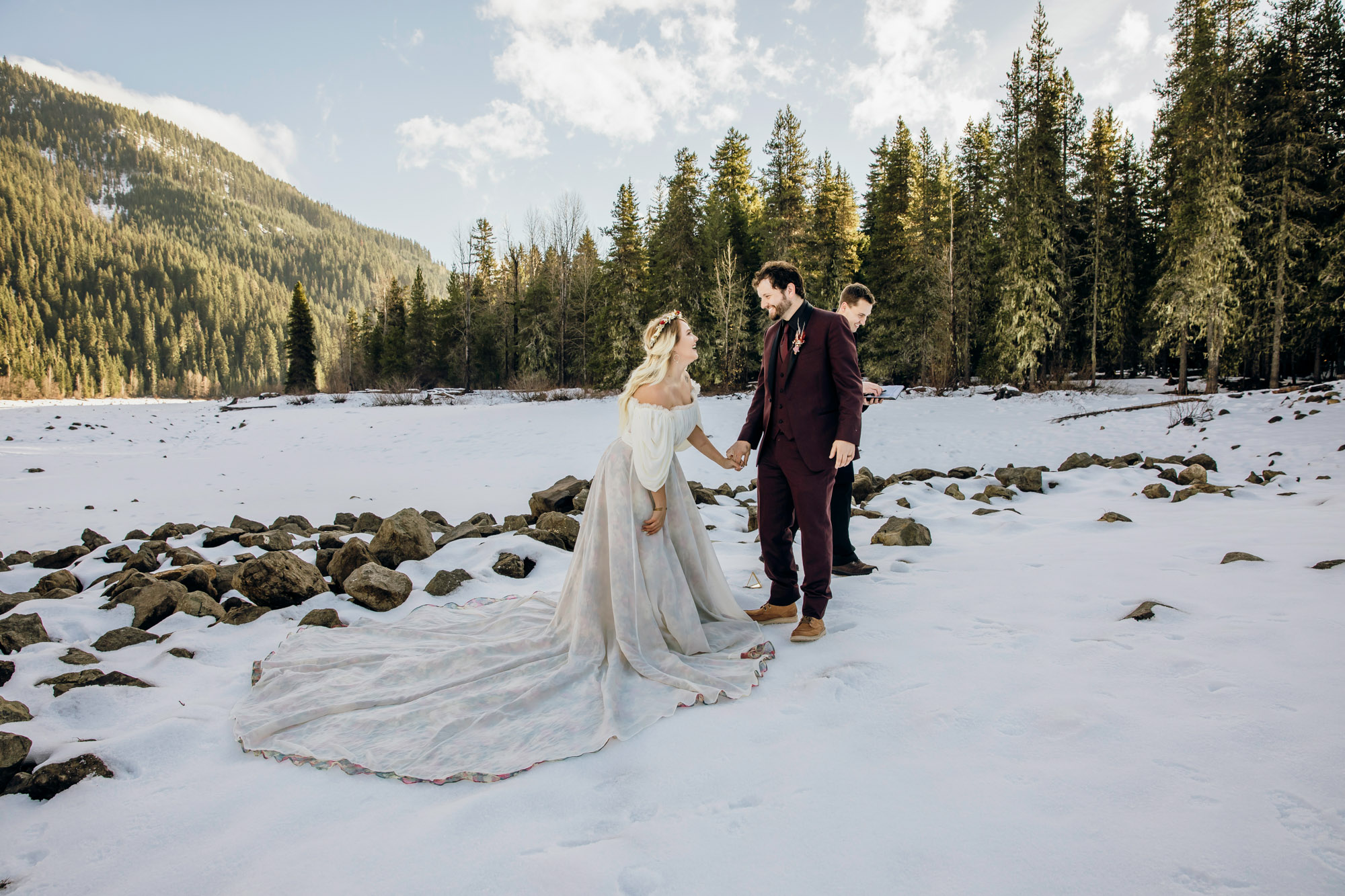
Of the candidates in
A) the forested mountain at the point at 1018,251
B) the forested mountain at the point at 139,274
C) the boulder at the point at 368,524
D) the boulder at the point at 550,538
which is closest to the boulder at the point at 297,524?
the boulder at the point at 368,524

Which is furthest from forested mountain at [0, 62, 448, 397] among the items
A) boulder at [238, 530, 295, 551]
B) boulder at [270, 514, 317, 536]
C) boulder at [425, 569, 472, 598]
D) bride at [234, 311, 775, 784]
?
bride at [234, 311, 775, 784]

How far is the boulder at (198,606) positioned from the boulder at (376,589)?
0.83 meters

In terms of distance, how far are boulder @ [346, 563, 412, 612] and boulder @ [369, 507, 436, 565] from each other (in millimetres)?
711

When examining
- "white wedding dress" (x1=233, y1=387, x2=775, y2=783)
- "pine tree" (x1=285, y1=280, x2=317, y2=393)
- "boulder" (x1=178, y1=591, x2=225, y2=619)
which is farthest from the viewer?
"pine tree" (x1=285, y1=280, x2=317, y2=393)

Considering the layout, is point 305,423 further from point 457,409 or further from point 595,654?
point 595,654

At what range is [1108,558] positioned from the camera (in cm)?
489

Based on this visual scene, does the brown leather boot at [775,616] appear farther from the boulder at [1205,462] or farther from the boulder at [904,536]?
the boulder at [1205,462]

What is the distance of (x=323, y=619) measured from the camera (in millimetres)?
4238

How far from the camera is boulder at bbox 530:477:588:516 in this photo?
7.92 m

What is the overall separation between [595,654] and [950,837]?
1.94m

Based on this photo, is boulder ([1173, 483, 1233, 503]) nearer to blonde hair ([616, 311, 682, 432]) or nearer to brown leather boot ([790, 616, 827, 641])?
brown leather boot ([790, 616, 827, 641])

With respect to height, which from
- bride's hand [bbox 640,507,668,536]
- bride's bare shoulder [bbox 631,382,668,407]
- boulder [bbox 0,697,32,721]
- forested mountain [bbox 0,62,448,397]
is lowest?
boulder [bbox 0,697,32,721]

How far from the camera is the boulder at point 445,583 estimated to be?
15.9 feet

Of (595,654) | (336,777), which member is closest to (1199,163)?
(595,654)
